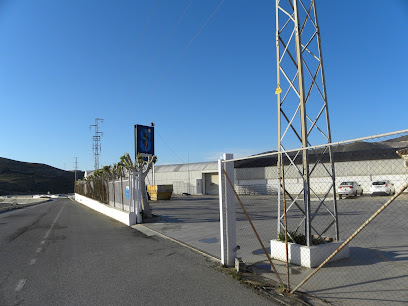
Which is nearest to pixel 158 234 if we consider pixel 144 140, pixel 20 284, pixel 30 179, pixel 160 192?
pixel 20 284

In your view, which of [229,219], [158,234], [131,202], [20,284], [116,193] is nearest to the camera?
[20,284]

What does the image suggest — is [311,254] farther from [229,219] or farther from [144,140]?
[144,140]

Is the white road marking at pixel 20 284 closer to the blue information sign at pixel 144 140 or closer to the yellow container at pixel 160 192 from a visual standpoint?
the blue information sign at pixel 144 140

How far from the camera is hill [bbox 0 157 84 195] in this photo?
350ft

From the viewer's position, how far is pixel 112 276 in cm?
618

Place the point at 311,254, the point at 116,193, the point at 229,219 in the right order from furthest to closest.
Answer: the point at 116,193 < the point at 229,219 < the point at 311,254

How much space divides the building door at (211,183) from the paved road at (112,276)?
133 ft

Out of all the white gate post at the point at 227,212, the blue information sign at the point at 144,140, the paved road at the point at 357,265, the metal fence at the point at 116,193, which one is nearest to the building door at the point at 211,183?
the blue information sign at the point at 144,140

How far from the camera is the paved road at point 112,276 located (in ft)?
16.1

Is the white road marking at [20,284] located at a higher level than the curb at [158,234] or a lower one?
higher

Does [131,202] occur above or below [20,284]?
above

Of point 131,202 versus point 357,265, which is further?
point 131,202

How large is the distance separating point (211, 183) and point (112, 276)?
44961 mm

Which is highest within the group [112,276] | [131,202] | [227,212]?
[227,212]
